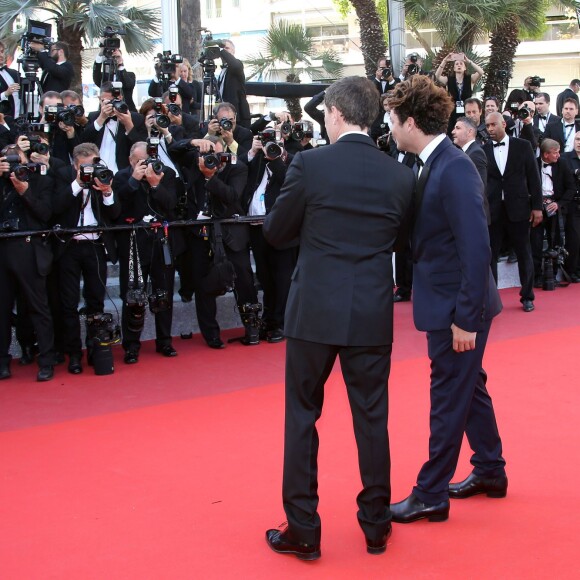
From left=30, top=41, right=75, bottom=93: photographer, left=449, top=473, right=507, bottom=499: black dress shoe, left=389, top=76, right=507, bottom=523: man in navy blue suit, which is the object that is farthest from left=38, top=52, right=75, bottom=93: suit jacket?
left=449, top=473, right=507, bottom=499: black dress shoe

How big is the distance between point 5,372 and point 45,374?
0.32m

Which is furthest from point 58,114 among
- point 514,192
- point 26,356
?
point 514,192

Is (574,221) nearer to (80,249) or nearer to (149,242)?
(149,242)

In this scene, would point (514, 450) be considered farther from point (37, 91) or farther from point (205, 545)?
point (37, 91)

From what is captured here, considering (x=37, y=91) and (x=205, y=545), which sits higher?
(x=37, y=91)

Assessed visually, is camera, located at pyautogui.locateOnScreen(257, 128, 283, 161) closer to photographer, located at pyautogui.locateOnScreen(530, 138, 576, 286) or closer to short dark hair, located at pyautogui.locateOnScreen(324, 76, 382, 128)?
photographer, located at pyautogui.locateOnScreen(530, 138, 576, 286)

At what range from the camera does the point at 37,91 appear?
8000mm

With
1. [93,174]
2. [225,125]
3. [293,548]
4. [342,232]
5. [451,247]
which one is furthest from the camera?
[225,125]

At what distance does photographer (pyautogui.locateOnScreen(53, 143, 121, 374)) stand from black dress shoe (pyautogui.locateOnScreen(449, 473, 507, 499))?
140 inches

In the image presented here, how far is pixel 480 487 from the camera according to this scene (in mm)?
4039

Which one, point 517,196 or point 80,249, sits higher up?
point 517,196

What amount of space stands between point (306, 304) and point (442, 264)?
61cm

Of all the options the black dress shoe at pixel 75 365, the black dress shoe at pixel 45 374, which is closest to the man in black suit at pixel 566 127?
the black dress shoe at pixel 75 365

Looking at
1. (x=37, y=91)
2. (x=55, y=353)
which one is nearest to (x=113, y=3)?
(x=37, y=91)
